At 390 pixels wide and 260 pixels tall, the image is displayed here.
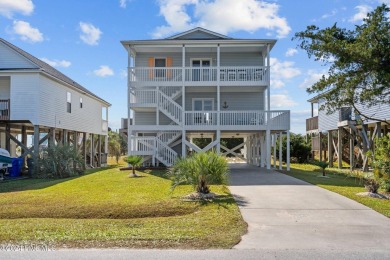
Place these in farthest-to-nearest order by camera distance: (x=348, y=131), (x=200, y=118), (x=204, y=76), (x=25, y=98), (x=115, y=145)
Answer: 1. (x=115, y=145)
2. (x=348, y=131)
3. (x=204, y=76)
4. (x=25, y=98)
5. (x=200, y=118)

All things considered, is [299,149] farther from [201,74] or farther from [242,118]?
[201,74]

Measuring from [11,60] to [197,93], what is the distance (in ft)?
40.0

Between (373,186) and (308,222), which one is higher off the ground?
(373,186)

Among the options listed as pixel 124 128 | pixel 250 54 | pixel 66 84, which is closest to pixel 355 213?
pixel 250 54

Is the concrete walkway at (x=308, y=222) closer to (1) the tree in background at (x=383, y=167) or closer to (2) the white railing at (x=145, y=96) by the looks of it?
(1) the tree in background at (x=383, y=167)

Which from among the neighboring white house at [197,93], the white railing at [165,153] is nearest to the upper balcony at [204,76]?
the neighboring white house at [197,93]

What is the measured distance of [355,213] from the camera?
30.4ft

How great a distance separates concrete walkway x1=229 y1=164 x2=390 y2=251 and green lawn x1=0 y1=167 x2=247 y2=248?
0.49 metres

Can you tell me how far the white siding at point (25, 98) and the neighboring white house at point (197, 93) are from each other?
5.81 meters

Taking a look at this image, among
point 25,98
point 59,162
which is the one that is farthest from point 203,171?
point 25,98

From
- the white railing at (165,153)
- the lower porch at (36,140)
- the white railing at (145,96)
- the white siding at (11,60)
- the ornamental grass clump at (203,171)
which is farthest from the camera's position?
the lower porch at (36,140)

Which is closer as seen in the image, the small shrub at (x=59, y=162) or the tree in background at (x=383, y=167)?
the tree in background at (x=383, y=167)

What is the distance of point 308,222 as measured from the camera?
8.38 metres

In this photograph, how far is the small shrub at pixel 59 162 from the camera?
20.4 metres
